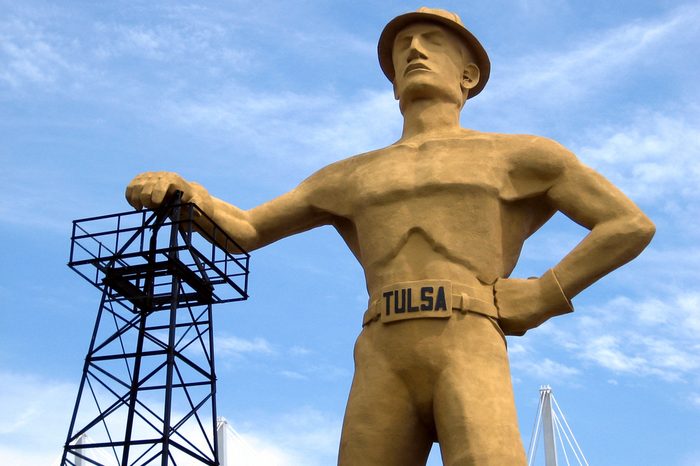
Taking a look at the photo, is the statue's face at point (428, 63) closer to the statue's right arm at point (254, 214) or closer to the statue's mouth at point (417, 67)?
the statue's mouth at point (417, 67)

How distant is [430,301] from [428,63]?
2213mm

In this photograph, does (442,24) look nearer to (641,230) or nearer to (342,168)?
(342,168)

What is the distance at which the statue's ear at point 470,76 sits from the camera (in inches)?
418

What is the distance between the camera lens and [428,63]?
1034 centimetres

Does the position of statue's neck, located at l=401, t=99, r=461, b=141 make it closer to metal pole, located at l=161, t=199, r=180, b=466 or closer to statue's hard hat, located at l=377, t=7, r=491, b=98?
statue's hard hat, located at l=377, t=7, r=491, b=98

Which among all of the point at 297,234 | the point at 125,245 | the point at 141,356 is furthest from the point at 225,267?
the point at 297,234

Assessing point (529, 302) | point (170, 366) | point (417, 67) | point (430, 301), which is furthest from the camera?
point (170, 366)

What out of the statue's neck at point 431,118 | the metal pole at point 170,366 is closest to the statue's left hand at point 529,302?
the statue's neck at point 431,118

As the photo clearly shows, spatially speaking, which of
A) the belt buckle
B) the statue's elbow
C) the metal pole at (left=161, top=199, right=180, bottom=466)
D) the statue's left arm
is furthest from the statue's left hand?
the metal pole at (left=161, top=199, right=180, bottom=466)

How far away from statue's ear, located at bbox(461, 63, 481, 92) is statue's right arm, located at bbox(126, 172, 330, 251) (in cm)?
159

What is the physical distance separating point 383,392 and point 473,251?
4.11 ft

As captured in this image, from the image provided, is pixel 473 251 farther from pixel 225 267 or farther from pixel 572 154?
pixel 225 267

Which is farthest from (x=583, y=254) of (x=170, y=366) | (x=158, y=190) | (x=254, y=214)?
(x=170, y=366)

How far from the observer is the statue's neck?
10328 millimetres
